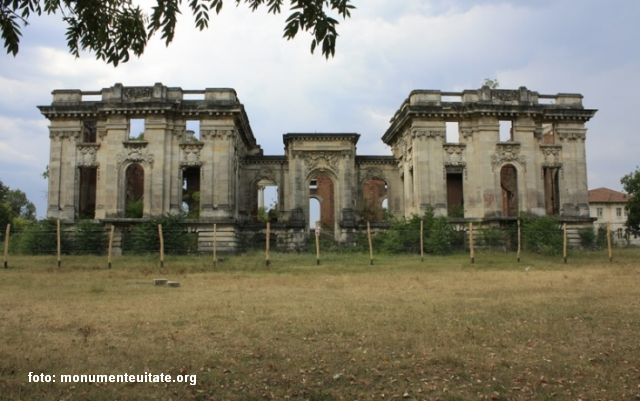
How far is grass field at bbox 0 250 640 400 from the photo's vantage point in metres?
6.45

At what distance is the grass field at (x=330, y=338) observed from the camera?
254 inches

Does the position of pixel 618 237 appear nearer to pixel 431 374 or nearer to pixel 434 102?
pixel 434 102

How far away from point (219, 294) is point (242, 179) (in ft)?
72.0

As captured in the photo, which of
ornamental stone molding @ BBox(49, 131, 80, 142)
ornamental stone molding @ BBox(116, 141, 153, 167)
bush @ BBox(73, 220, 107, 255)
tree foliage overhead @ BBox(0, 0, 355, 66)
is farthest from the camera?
ornamental stone molding @ BBox(49, 131, 80, 142)

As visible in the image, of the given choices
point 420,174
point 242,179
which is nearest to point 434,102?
point 420,174

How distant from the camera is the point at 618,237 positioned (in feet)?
155

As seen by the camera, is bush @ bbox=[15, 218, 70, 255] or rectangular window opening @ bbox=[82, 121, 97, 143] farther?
rectangular window opening @ bbox=[82, 121, 97, 143]

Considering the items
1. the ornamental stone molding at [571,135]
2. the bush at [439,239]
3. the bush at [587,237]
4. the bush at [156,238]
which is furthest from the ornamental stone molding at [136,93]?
the bush at [587,237]

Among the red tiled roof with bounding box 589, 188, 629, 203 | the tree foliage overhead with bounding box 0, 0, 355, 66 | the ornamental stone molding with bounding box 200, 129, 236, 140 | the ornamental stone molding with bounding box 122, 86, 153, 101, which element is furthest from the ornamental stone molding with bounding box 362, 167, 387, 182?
the red tiled roof with bounding box 589, 188, 629, 203

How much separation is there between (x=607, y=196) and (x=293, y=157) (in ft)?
152

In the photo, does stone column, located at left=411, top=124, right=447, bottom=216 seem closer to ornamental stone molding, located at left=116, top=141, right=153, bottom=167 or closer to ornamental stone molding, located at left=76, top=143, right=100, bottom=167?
ornamental stone molding, located at left=116, top=141, right=153, bottom=167

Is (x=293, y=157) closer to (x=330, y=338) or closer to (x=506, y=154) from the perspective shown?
(x=506, y=154)

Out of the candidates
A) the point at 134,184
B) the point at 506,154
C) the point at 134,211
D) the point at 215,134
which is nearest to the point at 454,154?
the point at 506,154

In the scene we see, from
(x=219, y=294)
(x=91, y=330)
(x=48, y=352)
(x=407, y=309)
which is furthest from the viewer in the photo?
(x=219, y=294)
